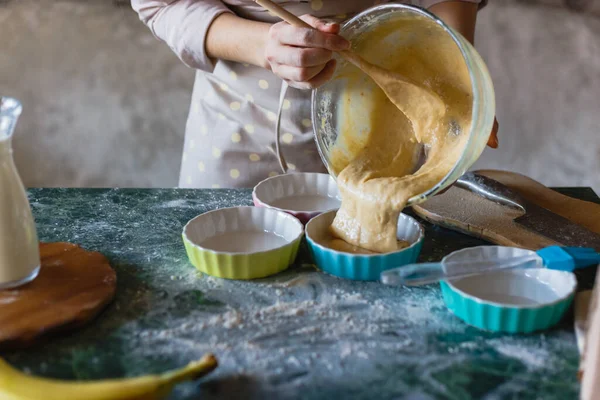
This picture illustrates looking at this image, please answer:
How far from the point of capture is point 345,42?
0.91 meters

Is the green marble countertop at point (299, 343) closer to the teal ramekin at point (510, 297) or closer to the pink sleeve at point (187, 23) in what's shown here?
the teal ramekin at point (510, 297)

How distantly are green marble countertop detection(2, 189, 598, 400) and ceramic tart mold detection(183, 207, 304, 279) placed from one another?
0.02 m

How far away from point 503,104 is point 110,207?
142cm

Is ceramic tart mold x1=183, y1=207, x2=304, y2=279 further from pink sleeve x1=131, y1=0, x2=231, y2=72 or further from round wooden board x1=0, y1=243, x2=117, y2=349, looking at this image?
pink sleeve x1=131, y1=0, x2=231, y2=72

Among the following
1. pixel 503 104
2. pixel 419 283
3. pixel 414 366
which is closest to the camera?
pixel 414 366

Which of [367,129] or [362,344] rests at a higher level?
[367,129]

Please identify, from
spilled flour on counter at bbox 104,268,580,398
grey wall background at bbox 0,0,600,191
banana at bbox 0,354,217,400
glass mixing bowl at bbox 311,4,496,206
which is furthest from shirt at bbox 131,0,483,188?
grey wall background at bbox 0,0,600,191

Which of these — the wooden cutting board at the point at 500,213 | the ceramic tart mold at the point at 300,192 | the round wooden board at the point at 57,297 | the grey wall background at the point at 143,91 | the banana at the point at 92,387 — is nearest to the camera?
the banana at the point at 92,387

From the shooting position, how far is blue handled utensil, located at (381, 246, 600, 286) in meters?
0.82

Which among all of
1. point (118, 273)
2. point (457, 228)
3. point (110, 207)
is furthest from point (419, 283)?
point (110, 207)

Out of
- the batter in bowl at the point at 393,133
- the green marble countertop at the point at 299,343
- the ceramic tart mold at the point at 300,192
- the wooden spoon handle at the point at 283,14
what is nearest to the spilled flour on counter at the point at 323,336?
the green marble countertop at the point at 299,343

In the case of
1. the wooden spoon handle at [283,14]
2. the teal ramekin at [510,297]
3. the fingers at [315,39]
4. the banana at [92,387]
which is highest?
the wooden spoon handle at [283,14]

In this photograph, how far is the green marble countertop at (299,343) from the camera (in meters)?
0.69

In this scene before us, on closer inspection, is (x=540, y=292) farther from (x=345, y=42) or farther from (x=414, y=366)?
(x=345, y=42)
